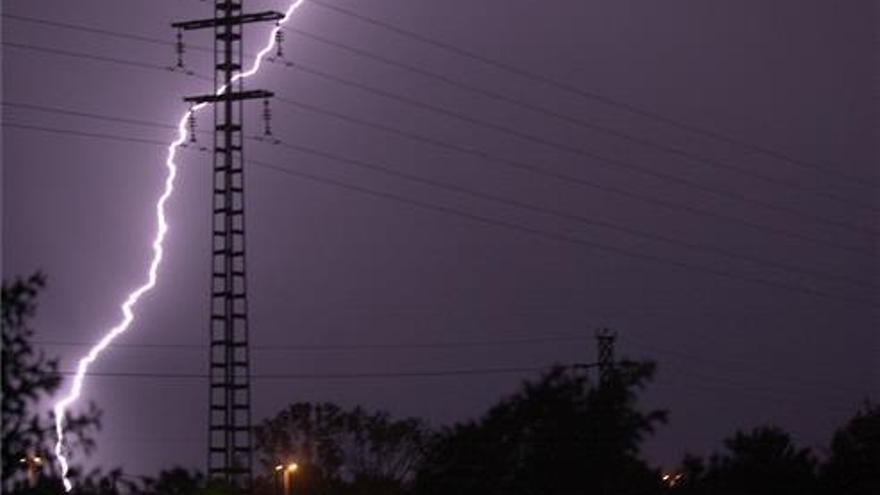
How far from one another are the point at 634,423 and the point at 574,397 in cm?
109

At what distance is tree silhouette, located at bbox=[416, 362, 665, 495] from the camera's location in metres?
31.7

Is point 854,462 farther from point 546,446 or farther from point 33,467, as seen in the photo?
point 33,467

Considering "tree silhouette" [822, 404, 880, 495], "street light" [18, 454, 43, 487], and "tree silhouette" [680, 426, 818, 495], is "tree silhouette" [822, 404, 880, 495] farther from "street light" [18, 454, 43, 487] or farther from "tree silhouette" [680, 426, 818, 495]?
"street light" [18, 454, 43, 487]

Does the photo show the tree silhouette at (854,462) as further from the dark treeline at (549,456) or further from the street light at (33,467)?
the street light at (33,467)

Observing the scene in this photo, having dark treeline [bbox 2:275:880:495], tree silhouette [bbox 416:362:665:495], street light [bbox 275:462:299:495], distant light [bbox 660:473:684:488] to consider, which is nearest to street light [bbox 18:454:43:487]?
dark treeline [bbox 2:275:880:495]

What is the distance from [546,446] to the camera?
32312 mm

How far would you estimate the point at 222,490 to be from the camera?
2828cm


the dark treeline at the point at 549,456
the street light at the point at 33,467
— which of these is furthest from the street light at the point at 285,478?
the street light at the point at 33,467

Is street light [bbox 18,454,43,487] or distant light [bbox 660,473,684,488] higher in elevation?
distant light [bbox 660,473,684,488]

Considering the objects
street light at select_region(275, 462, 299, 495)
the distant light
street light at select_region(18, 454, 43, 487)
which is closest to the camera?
street light at select_region(18, 454, 43, 487)

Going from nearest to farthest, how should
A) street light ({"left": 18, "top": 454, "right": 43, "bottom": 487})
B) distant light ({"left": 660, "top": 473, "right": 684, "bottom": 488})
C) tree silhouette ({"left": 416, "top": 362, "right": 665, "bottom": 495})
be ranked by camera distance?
street light ({"left": 18, "top": 454, "right": 43, "bottom": 487}) < tree silhouette ({"left": 416, "top": 362, "right": 665, "bottom": 495}) < distant light ({"left": 660, "top": 473, "right": 684, "bottom": 488})

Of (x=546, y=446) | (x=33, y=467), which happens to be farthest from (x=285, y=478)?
(x=33, y=467)

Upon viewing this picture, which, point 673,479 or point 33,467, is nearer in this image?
point 33,467

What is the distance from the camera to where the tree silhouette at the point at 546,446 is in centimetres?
3166
